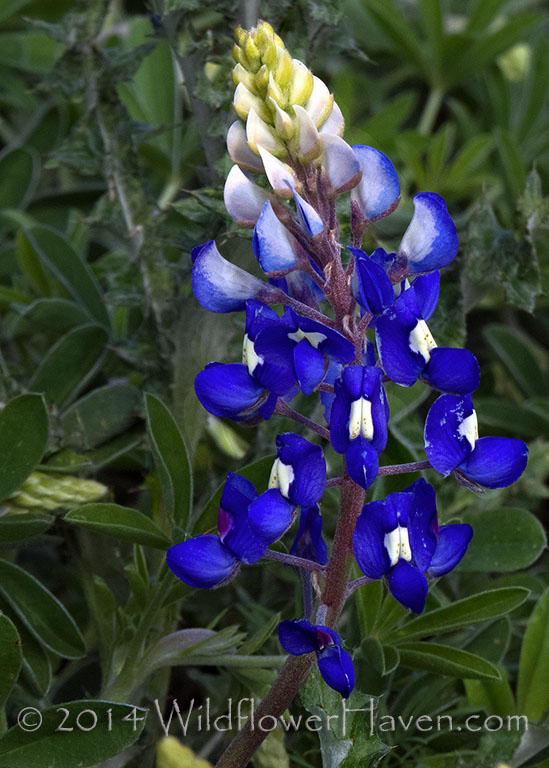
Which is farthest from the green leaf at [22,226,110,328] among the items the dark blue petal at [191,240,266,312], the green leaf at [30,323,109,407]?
the dark blue petal at [191,240,266,312]

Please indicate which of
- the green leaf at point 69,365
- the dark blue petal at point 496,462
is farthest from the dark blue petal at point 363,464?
the green leaf at point 69,365

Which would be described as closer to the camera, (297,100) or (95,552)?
(297,100)

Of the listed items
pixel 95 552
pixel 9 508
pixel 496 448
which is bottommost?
pixel 95 552

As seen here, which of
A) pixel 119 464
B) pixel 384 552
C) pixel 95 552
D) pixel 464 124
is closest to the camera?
pixel 384 552

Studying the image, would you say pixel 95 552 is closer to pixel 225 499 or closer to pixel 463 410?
pixel 225 499

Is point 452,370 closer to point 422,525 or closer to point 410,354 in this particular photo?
point 410,354

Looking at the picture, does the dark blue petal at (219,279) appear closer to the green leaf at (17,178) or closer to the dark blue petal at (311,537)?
the dark blue petal at (311,537)

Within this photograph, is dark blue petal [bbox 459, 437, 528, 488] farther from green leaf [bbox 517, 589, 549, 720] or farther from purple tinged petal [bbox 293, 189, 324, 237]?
green leaf [bbox 517, 589, 549, 720]

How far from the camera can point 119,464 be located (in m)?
1.39

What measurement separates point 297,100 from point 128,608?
64 centimetres

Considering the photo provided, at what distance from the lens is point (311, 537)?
923mm

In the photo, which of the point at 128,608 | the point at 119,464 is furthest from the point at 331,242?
the point at 119,464

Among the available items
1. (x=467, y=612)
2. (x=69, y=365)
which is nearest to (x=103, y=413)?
(x=69, y=365)

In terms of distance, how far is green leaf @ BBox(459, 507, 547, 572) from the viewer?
4.06 feet
